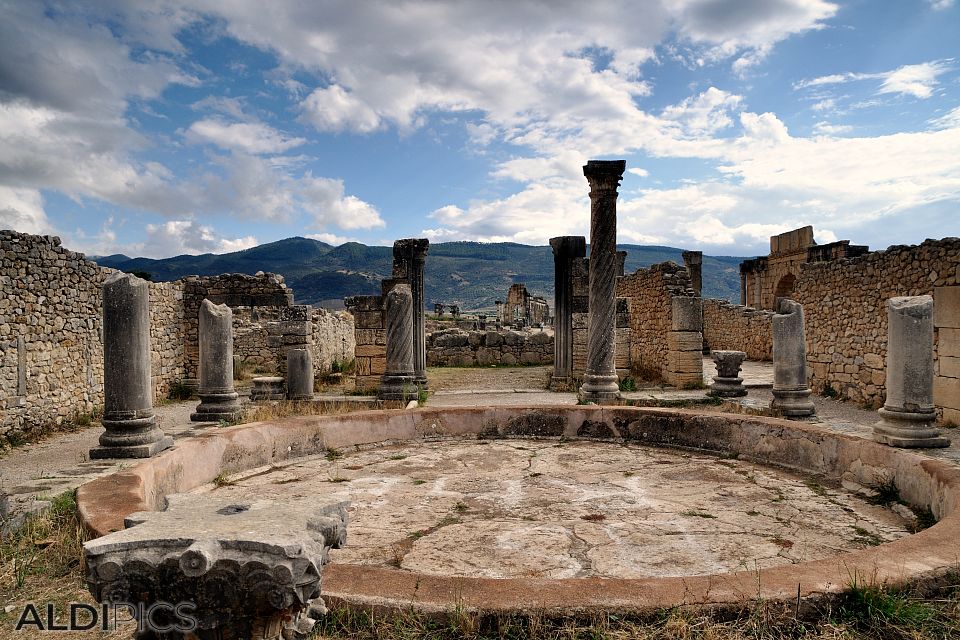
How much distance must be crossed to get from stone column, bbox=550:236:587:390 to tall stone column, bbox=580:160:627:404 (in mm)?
2615

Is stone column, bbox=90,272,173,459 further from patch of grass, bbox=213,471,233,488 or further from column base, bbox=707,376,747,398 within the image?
column base, bbox=707,376,747,398

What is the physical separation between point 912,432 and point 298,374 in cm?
934

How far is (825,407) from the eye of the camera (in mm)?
10664

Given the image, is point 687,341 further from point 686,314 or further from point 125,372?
point 125,372

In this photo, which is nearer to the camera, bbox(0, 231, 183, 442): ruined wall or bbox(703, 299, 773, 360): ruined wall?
bbox(0, 231, 183, 442): ruined wall

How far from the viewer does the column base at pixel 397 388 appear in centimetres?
1077

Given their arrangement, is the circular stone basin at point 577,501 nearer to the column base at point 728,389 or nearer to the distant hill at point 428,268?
the column base at point 728,389

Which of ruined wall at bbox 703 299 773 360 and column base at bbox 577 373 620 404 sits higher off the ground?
ruined wall at bbox 703 299 773 360

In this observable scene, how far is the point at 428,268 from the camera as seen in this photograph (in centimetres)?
15512

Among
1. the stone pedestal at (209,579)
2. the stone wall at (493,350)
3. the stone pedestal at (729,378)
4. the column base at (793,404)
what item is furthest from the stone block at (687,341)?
the stone pedestal at (209,579)

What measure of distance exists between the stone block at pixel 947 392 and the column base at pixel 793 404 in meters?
1.68

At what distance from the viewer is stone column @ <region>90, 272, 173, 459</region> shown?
641 cm

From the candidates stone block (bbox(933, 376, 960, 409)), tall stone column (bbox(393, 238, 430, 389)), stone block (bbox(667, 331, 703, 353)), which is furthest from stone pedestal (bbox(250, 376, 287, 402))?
stone block (bbox(933, 376, 960, 409))

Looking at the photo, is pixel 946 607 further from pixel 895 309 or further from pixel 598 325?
pixel 598 325
